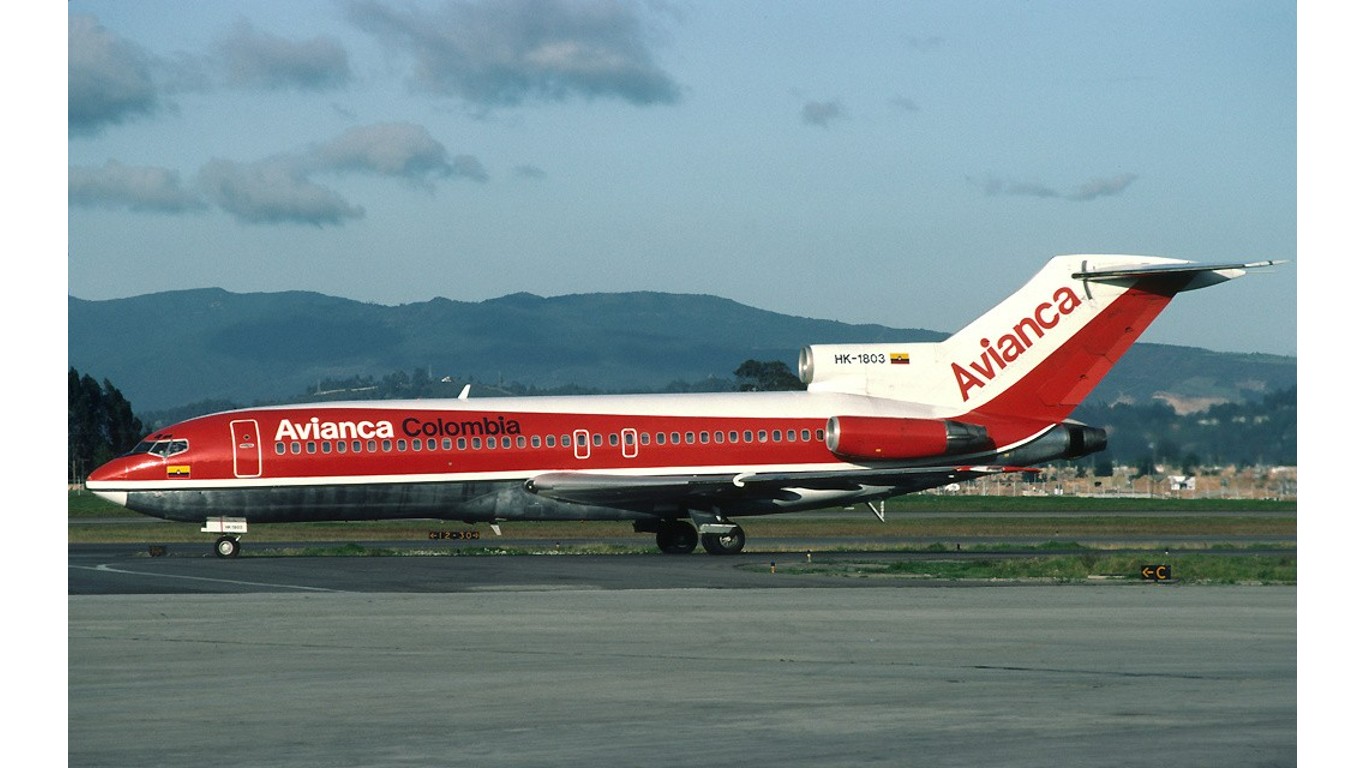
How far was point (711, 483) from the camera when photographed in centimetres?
4294

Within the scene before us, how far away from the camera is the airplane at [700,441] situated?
1661 inches

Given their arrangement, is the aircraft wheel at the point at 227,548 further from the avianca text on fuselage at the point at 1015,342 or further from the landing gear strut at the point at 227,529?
the avianca text on fuselage at the point at 1015,342

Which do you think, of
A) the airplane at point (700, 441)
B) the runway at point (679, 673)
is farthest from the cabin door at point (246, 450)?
the runway at point (679, 673)

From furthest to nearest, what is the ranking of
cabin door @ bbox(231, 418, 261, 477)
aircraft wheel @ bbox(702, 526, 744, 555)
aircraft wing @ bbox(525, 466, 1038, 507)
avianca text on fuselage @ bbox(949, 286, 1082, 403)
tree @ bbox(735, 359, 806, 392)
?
tree @ bbox(735, 359, 806, 392)
avianca text on fuselage @ bbox(949, 286, 1082, 403)
aircraft wheel @ bbox(702, 526, 744, 555)
aircraft wing @ bbox(525, 466, 1038, 507)
cabin door @ bbox(231, 418, 261, 477)

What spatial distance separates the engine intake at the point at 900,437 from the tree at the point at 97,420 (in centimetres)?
11883

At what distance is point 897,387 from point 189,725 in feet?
102

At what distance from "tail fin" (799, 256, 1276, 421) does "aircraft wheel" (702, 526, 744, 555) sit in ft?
16.2

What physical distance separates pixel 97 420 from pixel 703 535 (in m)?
127

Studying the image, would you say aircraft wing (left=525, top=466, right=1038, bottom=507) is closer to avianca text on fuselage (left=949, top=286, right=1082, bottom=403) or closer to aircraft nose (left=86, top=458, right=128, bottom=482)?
avianca text on fuselage (left=949, top=286, right=1082, bottom=403)

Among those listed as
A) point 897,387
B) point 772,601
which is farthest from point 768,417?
point 772,601

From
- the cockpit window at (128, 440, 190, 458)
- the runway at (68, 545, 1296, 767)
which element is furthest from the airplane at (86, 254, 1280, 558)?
the runway at (68, 545, 1296, 767)

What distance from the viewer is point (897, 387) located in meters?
45.1

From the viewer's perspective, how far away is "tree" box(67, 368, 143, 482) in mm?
152250

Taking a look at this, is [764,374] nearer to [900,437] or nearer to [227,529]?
[900,437]
